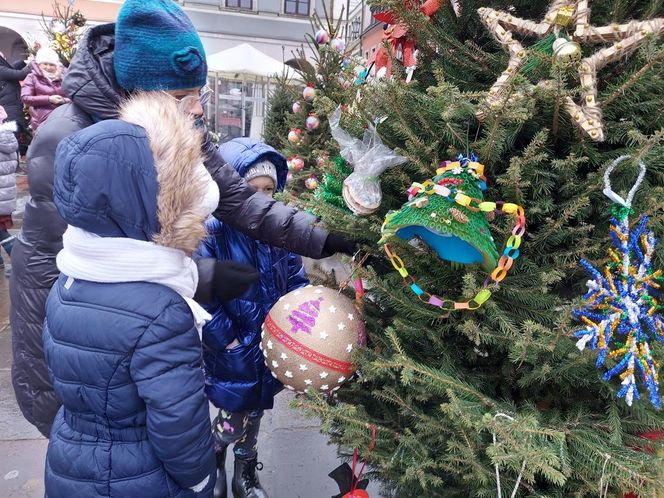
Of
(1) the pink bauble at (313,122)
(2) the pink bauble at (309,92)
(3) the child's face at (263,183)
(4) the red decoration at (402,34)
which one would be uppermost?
(4) the red decoration at (402,34)

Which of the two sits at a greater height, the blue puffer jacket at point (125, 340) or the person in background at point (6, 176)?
the blue puffer jacket at point (125, 340)

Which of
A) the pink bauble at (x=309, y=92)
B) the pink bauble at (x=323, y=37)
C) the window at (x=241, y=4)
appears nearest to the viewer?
the pink bauble at (x=309, y=92)

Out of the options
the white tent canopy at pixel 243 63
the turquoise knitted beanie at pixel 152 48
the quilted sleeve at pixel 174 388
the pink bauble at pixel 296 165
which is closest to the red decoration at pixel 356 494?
the quilted sleeve at pixel 174 388

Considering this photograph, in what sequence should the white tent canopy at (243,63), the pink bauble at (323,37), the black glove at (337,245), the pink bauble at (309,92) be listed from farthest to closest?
the white tent canopy at (243,63) → the pink bauble at (323,37) → the pink bauble at (309,92) → the black glove at (337,245)

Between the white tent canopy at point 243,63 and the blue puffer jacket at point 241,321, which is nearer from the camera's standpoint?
the blue puffer jacket at point 241,321

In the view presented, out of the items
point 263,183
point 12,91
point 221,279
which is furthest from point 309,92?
point 12,91

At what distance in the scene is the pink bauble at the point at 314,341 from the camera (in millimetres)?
1618

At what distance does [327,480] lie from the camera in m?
3.05

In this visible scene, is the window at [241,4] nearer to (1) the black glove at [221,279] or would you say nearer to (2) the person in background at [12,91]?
(2) the person in background at [12,91]

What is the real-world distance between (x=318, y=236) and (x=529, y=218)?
946 millimetres

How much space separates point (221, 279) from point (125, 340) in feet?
1.39

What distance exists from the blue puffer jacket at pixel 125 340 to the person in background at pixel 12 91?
11826 mm

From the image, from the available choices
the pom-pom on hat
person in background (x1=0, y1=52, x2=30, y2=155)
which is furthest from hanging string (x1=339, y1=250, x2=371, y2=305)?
person in background (x1=0, y1=52, x2=30, y2=155)

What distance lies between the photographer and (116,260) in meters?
1.48
